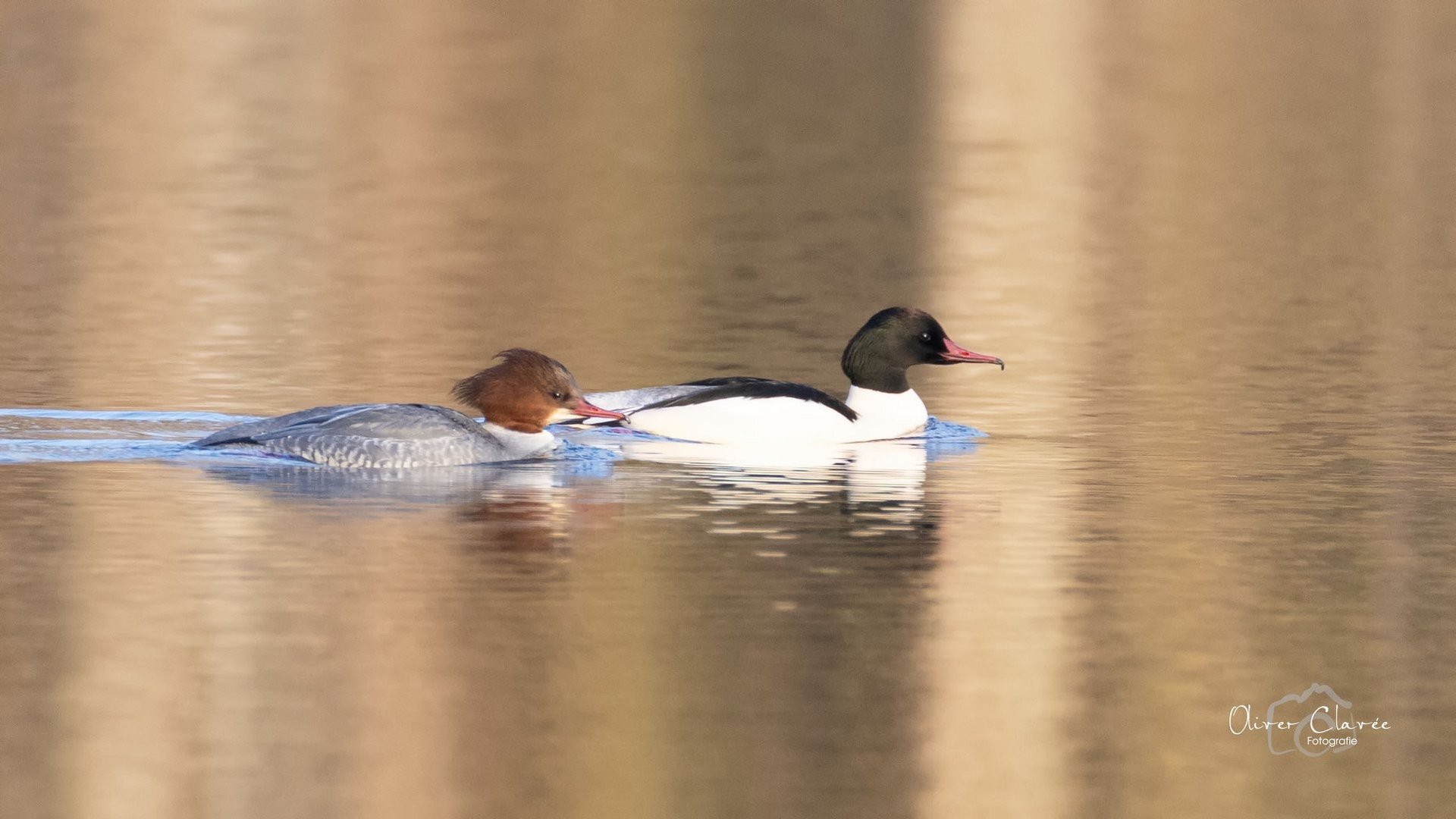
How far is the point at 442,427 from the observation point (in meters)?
14.2

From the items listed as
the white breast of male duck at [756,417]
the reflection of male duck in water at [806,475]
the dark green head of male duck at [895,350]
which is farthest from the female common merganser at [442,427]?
the dark green head of male duck at [895,350]

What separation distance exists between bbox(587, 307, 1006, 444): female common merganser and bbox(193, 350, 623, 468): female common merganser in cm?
104

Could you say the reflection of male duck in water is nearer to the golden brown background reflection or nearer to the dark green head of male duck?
the golden brown background reflection

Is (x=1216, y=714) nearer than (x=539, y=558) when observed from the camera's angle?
Yes

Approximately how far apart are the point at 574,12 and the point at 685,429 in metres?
55.0

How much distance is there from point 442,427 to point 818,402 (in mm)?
2798

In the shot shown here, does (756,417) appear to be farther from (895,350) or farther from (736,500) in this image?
(736,500)

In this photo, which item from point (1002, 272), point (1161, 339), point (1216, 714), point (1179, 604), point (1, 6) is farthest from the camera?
point (1, 6)

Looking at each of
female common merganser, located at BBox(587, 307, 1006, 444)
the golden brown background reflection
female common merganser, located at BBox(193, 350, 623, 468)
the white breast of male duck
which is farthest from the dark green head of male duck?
female common merganser, located at BBox(193, 350, 623, 468)

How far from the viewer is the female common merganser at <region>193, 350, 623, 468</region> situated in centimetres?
1402

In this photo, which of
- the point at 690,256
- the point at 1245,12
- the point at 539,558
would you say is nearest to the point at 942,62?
the point at 1245,12

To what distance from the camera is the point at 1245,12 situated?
74.7 m

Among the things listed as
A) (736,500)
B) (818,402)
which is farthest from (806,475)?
(818,402)

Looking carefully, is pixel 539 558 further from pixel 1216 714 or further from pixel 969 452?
pixel 969 452
